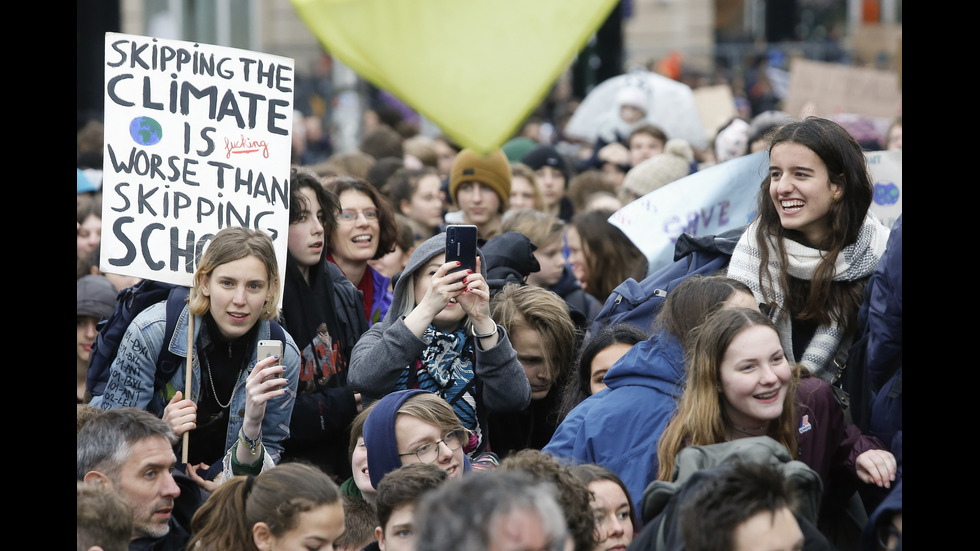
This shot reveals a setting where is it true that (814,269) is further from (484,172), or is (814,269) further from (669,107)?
(669,107)

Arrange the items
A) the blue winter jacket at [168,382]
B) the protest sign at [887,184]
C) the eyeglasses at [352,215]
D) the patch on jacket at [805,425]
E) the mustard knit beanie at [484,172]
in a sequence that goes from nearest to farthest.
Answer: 1. the patch on jacket at [805,425]
2. the blue winter jacket at [168,382]
3. the eyeglasses at [352,215]
4. the protest sign at [887,184]
5. the mustard knit beanie at [484,172]

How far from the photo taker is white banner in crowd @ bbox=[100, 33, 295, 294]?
504cm

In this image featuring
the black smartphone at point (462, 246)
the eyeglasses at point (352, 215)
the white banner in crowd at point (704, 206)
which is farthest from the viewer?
the white banner in crowd at point (704, 206)

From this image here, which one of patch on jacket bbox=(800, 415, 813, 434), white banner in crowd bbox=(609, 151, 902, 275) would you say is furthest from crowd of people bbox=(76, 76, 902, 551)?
white banner in crowd bbox=(609, 151, 902, 275)

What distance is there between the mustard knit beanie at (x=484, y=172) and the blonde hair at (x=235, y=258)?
2391mm

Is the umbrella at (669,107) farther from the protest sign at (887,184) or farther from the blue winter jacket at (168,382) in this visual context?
the blue winter jacket at (168,382)

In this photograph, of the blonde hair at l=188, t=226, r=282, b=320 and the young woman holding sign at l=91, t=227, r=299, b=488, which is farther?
the blonde hair at l=188, t=226, r=282, b=320

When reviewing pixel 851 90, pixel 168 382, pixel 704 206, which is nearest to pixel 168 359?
pixel 168 382

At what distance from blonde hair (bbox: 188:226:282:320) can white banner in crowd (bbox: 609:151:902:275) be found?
1.99m

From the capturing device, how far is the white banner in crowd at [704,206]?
19.8 ft

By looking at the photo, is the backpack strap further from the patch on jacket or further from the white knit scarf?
the patch on jacket

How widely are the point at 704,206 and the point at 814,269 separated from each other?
163 centimetres

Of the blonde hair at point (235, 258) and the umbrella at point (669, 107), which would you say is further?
the umbrella at point (669, 107)

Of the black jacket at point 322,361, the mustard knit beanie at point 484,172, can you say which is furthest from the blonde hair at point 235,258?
the mustard knit beanie at point 484,172
